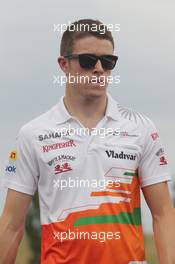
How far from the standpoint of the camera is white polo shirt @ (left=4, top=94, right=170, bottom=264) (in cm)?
866

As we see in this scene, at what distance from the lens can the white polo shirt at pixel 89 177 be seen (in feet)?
28.4

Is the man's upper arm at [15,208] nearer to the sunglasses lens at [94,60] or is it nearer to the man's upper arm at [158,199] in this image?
the man's upper arm at [158,199]

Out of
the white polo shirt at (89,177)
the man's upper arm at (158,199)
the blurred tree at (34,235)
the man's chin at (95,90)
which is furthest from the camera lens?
the blurred tree at (34,235)

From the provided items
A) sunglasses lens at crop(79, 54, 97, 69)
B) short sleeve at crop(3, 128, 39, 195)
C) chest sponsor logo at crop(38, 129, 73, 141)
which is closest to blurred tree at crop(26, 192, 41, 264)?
short sleeve at crop(3, 128, 39, 195)

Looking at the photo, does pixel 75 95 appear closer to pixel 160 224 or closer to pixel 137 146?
pixel 137 146

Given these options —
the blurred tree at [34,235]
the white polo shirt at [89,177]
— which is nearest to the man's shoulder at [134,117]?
the white polo shirt at [89,177]

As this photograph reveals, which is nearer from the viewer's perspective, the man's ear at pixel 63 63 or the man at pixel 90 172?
the man at pixel 90 172

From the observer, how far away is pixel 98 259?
28.4ft

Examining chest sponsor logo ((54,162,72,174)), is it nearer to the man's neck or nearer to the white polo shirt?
the white polo shirt

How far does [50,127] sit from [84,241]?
3.65 feet

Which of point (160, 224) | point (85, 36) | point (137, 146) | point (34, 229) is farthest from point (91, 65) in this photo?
point (34, 229)

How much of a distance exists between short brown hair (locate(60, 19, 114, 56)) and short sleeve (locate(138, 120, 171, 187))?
0.91 metres

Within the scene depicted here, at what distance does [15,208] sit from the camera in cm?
918

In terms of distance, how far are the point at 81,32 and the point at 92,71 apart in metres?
0.38
